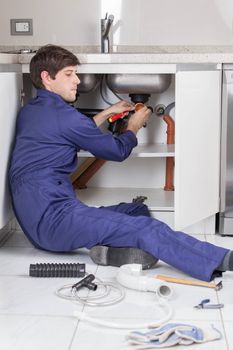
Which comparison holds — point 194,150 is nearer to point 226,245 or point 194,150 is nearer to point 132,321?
point 226,245

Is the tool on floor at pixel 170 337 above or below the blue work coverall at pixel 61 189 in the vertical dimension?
below

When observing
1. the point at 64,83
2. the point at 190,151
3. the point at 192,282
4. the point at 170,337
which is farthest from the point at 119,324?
the point at 64,83

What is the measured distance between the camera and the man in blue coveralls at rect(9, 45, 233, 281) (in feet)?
7.66

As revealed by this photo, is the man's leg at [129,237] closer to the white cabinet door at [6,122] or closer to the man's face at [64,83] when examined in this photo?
the white cabinet door at [6,122]

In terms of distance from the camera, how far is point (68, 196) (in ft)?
8.58

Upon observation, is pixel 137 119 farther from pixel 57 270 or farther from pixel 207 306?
pixel 207 306

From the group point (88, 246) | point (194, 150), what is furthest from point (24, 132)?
point (194, 150)

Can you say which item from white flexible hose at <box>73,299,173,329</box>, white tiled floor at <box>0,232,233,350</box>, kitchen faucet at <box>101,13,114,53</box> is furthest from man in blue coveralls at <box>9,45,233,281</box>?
kitchen faucet at <box>101,13,114,53</box>

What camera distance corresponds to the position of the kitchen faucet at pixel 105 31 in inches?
124

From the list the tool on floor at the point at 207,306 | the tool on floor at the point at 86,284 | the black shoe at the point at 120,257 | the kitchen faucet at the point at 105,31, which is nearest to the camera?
the tool on floor at the point at 207,306

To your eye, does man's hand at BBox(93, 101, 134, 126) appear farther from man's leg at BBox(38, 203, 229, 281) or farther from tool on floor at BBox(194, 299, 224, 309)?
tool on floor at BBox(194, 299, 224, 309)

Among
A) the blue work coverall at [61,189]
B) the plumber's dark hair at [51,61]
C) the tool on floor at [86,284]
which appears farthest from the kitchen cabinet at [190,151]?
the tool on floor at [86,284]

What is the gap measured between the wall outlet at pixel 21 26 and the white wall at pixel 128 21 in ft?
0.07

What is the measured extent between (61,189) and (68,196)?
43 mm
